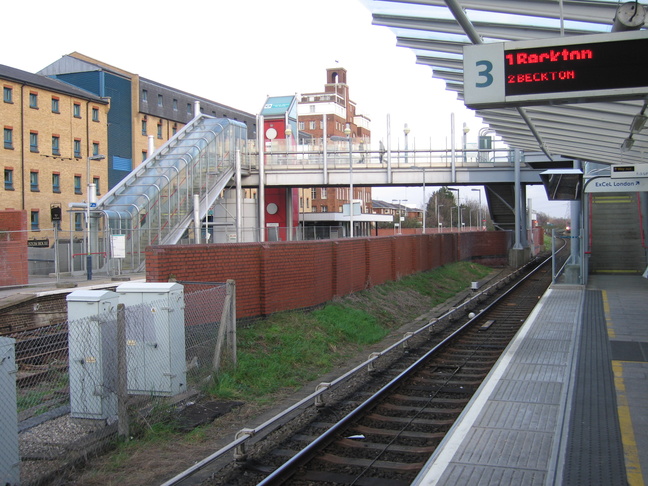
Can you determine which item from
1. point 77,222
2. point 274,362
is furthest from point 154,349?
point 77,222

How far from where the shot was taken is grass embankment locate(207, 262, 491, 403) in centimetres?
990

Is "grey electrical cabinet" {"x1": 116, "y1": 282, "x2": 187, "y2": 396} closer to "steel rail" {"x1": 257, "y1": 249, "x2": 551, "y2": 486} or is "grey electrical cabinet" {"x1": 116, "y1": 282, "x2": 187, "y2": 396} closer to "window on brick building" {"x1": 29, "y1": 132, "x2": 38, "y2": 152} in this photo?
"steel rail" {"x1": 257, "y1": 249, "x2": 551, "y2": 486}

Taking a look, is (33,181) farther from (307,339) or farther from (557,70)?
(557,70)

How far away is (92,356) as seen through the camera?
23.8 feet

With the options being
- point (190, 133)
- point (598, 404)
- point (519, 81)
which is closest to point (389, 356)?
point (598, 404)

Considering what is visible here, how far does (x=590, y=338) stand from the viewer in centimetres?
1230

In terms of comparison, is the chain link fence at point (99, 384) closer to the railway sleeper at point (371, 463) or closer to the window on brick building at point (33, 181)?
the railway sleeper at point (371, 463)

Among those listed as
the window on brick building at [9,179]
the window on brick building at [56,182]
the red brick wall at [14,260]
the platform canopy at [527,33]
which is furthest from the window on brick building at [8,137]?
the platform canopy at [527,33]

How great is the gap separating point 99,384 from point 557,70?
20.1 feet

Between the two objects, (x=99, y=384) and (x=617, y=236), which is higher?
(x=617, y=236)

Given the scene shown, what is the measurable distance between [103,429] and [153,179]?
76.9 feet

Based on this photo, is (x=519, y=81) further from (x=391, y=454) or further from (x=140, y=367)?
(x=140, y=367)

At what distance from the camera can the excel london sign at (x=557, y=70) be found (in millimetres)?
6535

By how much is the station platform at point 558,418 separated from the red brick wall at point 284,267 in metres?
4.94
